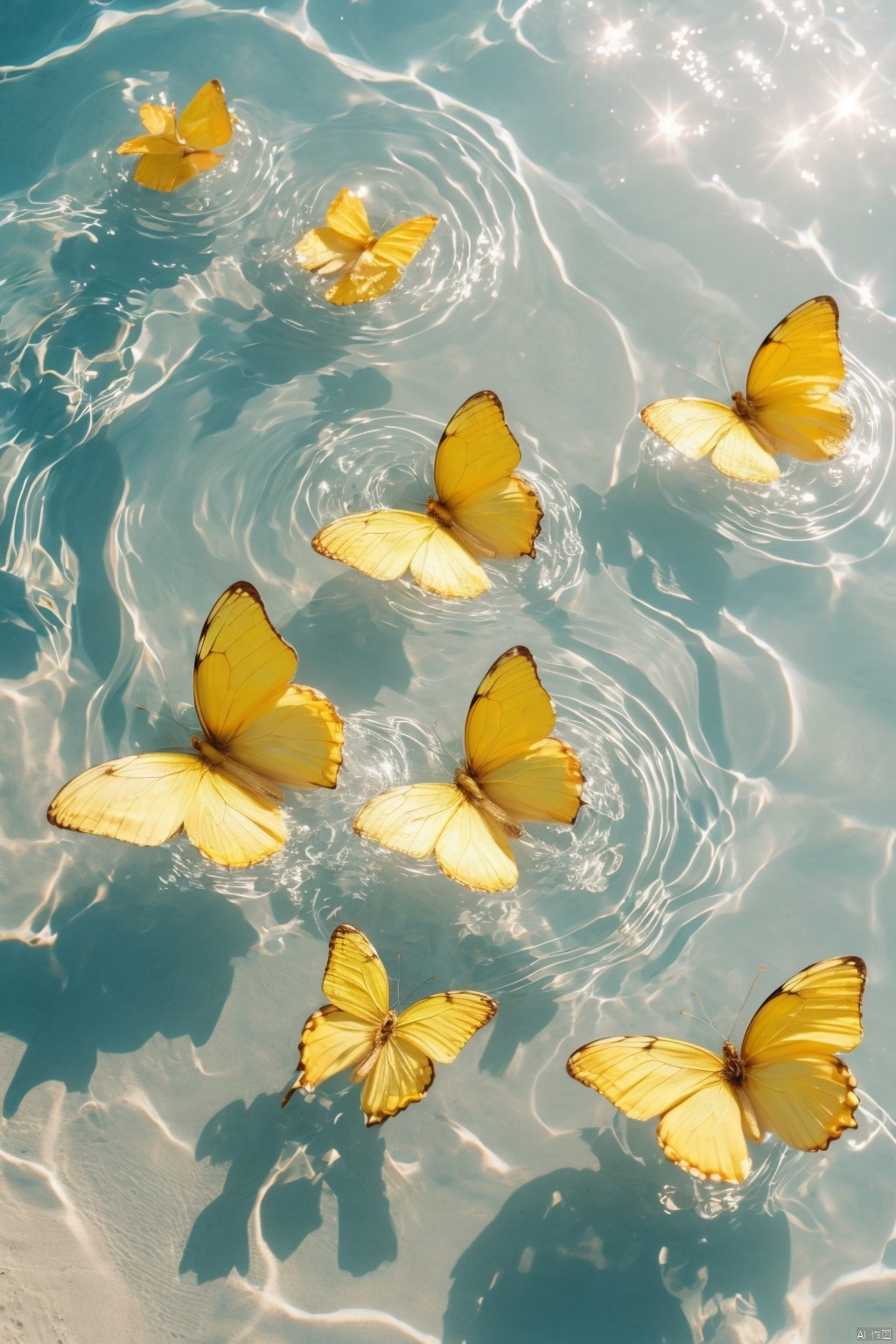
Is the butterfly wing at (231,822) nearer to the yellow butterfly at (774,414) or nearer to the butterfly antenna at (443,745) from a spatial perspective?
the butterfly antenna at (443,745)

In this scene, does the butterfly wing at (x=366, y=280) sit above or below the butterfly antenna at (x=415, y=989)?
above

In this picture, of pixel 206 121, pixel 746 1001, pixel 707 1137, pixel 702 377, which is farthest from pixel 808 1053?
pixel 206 121

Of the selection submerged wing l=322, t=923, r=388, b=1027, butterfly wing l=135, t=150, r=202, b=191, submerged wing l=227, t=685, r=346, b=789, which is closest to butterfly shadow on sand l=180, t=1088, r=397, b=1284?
submerged wing l=322, t=923, r=388, b=1027

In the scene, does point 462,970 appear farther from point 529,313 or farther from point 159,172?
point 159,172

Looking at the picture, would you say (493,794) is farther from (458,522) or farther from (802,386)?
(802,386)

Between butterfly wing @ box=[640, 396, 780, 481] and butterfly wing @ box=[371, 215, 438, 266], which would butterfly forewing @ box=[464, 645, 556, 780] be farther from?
butterfly wing @ box=[371, 215, 438, 266]

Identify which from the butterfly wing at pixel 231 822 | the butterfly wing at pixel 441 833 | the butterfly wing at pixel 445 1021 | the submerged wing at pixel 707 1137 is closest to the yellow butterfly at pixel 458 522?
the butterfly wing at pixel 441 833

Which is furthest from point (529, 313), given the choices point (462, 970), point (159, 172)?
point (462, 970)
